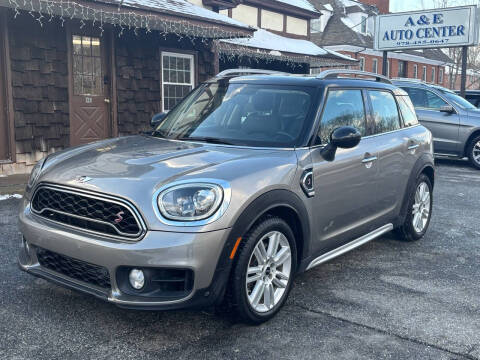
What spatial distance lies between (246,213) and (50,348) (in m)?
1.45

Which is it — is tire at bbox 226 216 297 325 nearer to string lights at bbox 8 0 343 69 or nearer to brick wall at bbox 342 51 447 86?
string lights at bbox 8 0 343 69

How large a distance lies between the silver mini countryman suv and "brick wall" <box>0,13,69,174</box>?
5.68 metres

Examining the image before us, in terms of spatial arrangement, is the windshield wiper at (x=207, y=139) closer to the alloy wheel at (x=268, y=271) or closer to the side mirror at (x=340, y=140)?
the side mirror at (x=340, y=140)

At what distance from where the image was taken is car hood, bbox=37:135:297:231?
3176 millimetres

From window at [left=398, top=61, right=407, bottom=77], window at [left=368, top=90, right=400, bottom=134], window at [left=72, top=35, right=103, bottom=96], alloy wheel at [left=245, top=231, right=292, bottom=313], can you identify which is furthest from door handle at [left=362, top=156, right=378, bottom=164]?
window at [left=398, top=61, right=407, bottom=77]

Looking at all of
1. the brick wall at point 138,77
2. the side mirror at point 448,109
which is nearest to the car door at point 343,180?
the brick wall at point 138,77

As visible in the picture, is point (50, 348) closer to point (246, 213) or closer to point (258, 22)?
point (246, 213)

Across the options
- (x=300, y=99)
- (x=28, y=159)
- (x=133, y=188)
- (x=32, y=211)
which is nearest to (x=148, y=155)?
(x=133, y=188)

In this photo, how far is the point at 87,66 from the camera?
34.4 ft

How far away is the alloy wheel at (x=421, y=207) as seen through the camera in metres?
5.63

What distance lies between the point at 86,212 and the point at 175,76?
31.8 ft

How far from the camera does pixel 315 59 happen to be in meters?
18.9

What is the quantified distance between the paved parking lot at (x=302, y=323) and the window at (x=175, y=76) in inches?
314

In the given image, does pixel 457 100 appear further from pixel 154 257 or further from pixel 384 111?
pixel 154 257
